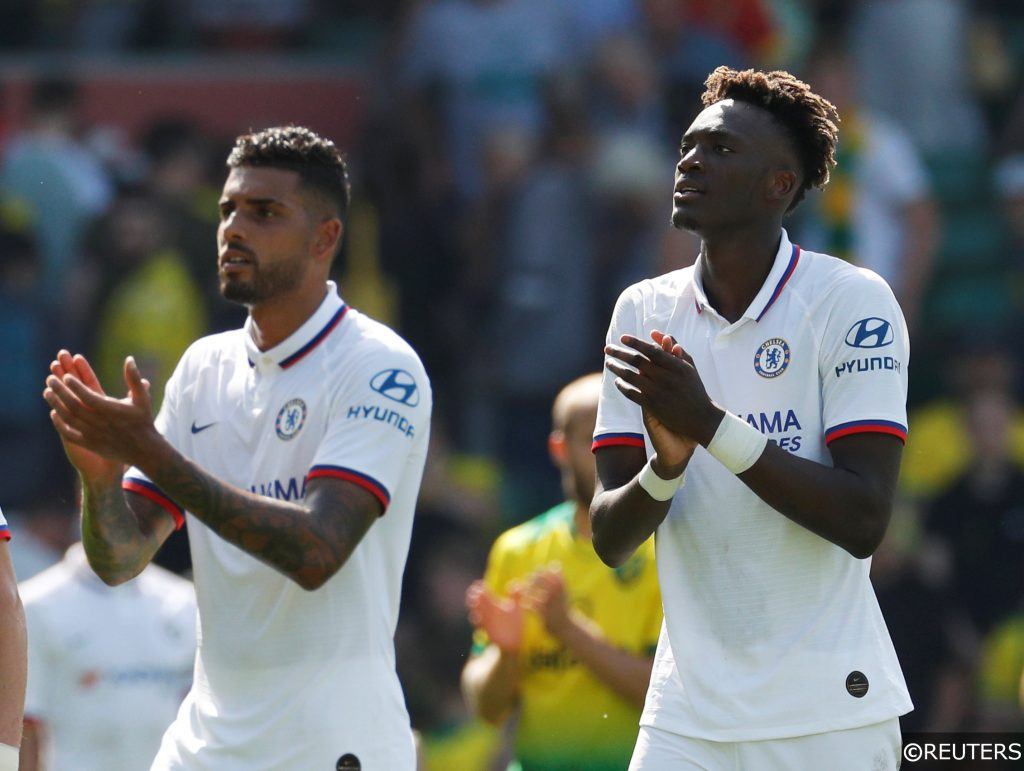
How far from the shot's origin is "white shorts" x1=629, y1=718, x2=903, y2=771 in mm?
4070

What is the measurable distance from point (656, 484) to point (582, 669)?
1865 millimetres

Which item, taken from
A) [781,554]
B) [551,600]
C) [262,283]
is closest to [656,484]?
[781,554]

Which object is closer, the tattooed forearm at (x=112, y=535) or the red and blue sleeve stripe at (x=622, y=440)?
the red and blue sleeve stripe at (x=622, y=440)

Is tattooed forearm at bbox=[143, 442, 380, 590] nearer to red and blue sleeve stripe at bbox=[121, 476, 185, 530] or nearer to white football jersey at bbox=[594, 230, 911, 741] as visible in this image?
red and blue sleeve stripe at bbox=[121, 476, 185, 530]

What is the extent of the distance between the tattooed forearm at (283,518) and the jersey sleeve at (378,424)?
5cm

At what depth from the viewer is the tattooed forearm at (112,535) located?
4.68m

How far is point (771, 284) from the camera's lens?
169 inches

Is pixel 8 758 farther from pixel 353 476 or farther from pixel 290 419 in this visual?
pixel 290 419

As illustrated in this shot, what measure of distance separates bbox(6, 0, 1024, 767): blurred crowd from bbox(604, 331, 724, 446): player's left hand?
18.2ft

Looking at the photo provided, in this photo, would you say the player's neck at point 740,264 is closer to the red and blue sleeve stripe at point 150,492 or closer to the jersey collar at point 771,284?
the jersey collar at point 771,284

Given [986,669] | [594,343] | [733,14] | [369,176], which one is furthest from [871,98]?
[986,669]

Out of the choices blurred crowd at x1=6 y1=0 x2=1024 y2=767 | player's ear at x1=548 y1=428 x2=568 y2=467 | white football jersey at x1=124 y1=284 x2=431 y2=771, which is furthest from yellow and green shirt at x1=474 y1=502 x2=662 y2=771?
blurred crowd at x1=6 y1=0 x2=1024 y2=767

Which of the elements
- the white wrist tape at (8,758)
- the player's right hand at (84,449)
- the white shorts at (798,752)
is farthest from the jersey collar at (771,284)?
the white wrist tape at (8,758)

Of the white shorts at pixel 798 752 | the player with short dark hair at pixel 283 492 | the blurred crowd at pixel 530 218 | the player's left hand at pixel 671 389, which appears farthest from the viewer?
the blurred crowd at pixel 530 218
